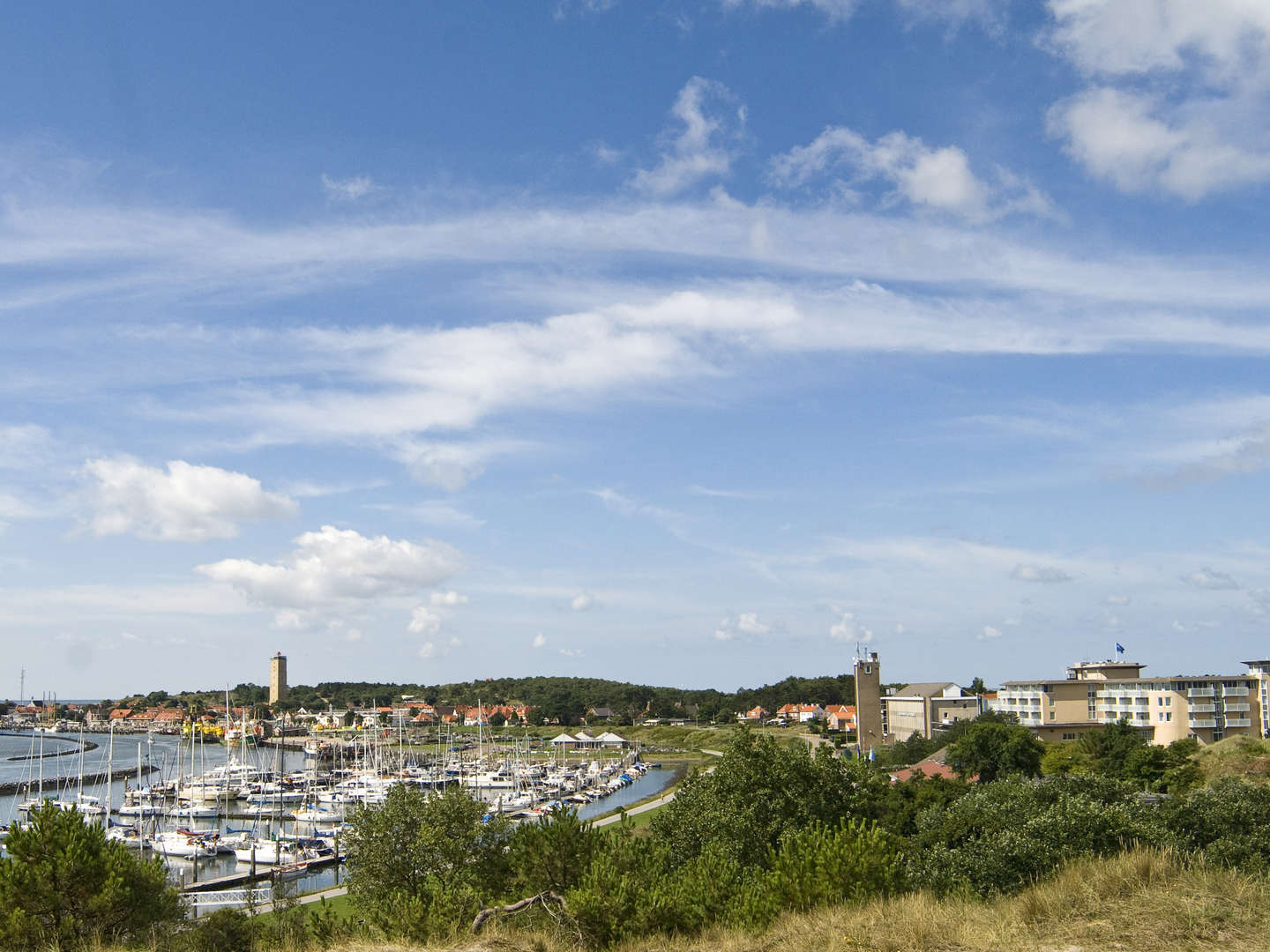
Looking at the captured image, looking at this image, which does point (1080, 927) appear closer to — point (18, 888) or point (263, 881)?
A: point (18, 888)

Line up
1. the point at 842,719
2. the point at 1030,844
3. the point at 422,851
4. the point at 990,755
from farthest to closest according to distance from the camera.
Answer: the point at 842,719 < the point at 990,755 < the point at 422,851 < the point at 1030,844

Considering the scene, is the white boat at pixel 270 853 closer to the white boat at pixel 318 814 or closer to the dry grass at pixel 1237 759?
the white boat at pixel 318 814

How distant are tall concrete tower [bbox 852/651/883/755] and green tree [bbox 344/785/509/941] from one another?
86694 mm

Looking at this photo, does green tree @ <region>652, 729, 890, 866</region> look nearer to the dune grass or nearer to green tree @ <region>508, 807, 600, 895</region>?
green tree @ <region>508, 807, 600, 895</region>

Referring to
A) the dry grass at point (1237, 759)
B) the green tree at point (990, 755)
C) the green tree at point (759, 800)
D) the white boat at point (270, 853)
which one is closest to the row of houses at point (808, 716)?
the green tree at point (990, 755)

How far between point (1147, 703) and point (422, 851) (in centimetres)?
8963

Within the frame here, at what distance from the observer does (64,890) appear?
21.3 m

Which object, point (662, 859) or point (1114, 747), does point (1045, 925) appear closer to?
point (662, 859)

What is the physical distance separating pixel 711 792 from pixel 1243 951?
23014 millimetres

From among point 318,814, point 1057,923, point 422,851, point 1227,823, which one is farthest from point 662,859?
point 318,814

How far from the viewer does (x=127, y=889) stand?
22344 mm

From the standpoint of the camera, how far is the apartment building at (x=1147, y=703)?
94125mm

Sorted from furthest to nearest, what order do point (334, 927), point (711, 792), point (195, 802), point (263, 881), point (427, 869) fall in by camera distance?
point (195, 802) → point (263, 881) → point (711, 792) → point (427, 869) → point (334, 927)

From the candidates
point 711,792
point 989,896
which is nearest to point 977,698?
point 711,792
